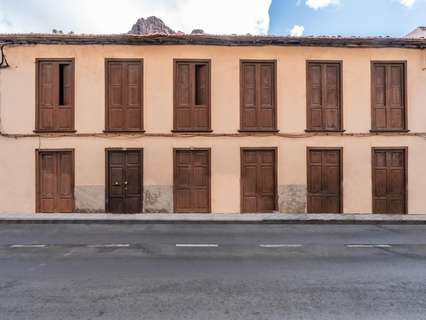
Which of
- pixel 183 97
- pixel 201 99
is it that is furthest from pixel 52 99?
pixel 201 99

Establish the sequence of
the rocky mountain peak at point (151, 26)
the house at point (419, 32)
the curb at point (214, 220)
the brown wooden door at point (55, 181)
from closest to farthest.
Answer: the curb at point (214, 220) → the brown wooden door at point (55, 181) → the house at point (419, 32) → the rocky mountain peak at point (151, 26)

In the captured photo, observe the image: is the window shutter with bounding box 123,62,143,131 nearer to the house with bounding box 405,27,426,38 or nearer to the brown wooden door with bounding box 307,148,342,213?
the brown wooden door with bounding box 307,148,342,213

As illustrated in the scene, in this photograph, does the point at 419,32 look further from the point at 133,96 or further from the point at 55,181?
the point at 55,181

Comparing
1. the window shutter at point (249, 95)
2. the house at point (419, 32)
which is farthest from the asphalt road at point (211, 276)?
the house at point (419, 32)

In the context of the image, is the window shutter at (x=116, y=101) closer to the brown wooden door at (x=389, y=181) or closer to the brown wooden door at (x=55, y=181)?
the brown wooden door at (x=55, y=181)

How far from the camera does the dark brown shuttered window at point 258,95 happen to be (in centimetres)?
1603

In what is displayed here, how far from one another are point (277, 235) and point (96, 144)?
820 centimetres

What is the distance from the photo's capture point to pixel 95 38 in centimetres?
1566

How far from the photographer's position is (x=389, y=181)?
636 inches

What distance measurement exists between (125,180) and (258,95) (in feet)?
20.3

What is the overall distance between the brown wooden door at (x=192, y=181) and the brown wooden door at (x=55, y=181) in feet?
13.4

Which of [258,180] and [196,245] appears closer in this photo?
[196,245]

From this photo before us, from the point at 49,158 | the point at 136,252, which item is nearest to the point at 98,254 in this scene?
the point at 136,252

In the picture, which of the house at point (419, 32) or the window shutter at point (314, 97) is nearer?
the window shutter at point (314, 97)
